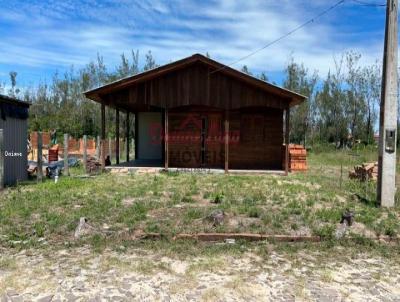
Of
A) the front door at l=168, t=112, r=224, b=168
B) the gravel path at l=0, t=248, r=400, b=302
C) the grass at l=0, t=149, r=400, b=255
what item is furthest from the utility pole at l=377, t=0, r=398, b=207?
the front door at l=168, t=112, r=224, b=168

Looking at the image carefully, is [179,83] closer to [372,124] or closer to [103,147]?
[103,147]

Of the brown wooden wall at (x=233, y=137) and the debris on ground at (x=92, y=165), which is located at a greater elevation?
the brown wooden wall at (x=233, y=137)

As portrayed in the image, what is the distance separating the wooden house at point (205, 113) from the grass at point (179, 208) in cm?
371

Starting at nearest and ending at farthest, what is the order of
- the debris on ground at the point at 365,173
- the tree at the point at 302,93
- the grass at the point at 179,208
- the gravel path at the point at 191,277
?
1. the gravel path at the point at 191,277
2. the grass at the point at 179,208
3. the debris on ground at the point at 365,173
4. the tree at the point at 302,93

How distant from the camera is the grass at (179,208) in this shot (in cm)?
648

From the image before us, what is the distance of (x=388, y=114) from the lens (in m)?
8.49

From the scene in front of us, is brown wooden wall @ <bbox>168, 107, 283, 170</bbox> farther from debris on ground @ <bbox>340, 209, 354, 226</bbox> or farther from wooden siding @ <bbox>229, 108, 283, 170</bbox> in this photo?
debris on ground @ <bbox>340, 209, 354, 226</bbox>

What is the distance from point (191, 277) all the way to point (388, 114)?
19.5ft

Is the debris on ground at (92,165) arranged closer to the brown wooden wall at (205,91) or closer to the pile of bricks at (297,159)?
the brown wooden wall at (205,91)

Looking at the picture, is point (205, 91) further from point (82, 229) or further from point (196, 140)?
point (82, 229)

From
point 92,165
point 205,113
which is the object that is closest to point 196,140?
point 205,113

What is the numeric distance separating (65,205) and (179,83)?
24.3 feet

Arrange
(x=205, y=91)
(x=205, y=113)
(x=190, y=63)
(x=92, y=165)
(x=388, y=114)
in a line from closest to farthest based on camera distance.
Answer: (x=388, y=114)
(x=190, y=63)
(x=205, y=91)
(x=92, y=165)
(x=205, y=113)

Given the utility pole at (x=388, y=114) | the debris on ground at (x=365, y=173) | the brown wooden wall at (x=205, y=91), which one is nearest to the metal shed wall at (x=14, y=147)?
the brown wooden wall at (x=205, y=91)
